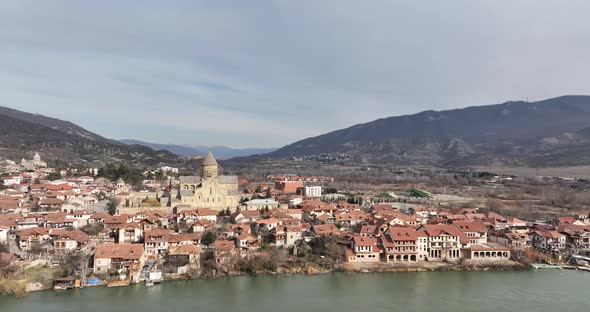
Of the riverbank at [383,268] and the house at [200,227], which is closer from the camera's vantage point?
the riverbank at [383,268]

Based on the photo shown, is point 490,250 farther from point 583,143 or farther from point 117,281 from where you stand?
point 583,143

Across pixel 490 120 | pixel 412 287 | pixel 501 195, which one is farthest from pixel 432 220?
pixel 490 120

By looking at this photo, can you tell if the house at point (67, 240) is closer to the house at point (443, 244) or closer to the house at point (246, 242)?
the house at point (246, 242)

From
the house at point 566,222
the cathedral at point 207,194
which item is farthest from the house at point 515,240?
the cathedral at point 207,194

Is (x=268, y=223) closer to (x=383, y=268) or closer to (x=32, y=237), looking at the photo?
(x=383, y=268)

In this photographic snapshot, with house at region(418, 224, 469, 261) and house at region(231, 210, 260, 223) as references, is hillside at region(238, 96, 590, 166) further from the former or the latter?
house at region(231, 210, 260, 223)

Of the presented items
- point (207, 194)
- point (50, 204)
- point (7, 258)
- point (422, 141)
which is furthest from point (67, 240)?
point (422, 141)
